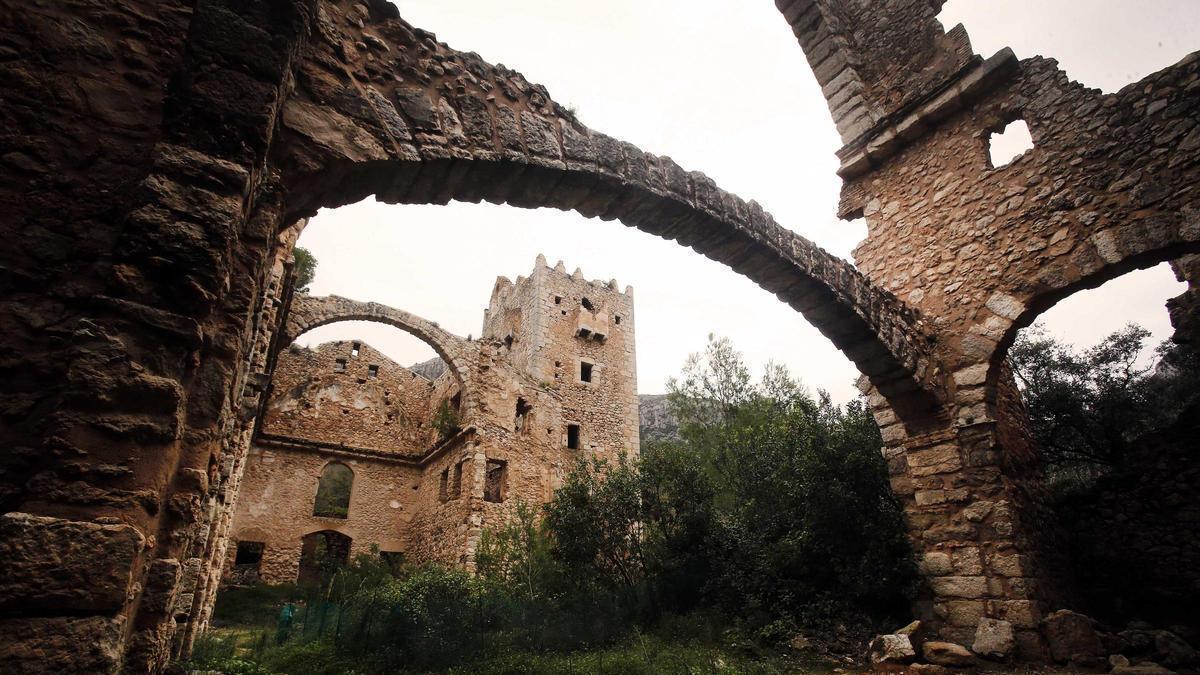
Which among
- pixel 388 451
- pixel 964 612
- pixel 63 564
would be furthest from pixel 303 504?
pixel 63 564

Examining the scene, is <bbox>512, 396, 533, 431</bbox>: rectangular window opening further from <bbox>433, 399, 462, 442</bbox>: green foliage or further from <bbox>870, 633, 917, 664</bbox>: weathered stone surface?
<bbox>870, 633, 917, 664</bbox>: weathered stone surface

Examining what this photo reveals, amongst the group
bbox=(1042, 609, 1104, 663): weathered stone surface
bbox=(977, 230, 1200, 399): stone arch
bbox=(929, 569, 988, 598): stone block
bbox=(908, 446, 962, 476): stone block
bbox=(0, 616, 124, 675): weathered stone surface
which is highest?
bbox=(977, 230, 1200, 399): stone arch

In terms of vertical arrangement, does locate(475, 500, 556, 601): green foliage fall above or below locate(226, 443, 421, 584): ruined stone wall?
below

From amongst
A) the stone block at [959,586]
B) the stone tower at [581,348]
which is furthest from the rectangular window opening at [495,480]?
the stone block at [959,586]

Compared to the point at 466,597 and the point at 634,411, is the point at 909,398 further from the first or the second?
the point at 634,411

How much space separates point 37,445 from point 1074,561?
→ 30.5 feet

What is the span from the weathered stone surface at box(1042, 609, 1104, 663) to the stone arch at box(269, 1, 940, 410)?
3483 mm

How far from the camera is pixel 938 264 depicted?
6379 mm

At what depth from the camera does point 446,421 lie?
16.1 meters

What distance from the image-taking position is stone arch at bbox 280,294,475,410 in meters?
12.5

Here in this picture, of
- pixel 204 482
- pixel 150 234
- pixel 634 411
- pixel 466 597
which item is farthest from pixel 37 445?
pixel 634 411

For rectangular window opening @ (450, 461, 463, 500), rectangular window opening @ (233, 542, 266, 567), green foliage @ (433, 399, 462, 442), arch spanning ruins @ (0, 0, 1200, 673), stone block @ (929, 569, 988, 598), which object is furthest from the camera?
green foliage @ (433, 399, 462, 442)

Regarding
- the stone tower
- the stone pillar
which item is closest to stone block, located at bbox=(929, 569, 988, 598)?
the stone pillar

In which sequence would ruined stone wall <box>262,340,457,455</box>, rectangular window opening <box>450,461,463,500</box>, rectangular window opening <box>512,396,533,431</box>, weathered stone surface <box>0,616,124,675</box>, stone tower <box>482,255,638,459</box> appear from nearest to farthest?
weathered stone surface <box>0,616,124,675</box> < rectangular window opening <box>450,461,463,500</box> < rectangular window opening <box>512,396,533,431</box> < ruined stone wall <box>262,340,457,455</box> < stone tower <box>482,255,638,459</box>
